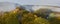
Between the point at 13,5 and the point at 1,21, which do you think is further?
the point at 13,5

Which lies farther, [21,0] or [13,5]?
[21,0]

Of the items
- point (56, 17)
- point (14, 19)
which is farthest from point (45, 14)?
point (14, 19)

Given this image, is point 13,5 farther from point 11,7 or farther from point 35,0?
point 35,0

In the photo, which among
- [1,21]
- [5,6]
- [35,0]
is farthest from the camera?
[35,0]

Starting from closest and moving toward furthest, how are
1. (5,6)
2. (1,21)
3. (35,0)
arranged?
(1,21) → (5,6) → (35,0)

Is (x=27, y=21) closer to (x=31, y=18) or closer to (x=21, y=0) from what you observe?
(x=31, y=18)

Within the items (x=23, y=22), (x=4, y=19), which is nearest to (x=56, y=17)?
(x=23, y=22)
